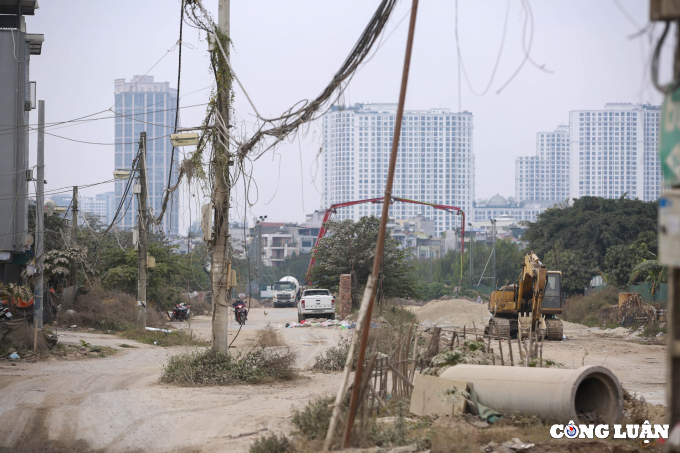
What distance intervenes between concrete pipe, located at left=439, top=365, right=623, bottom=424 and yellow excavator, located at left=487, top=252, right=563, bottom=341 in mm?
13548

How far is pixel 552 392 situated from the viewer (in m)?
8.26

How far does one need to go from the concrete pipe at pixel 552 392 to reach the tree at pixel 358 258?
101 feet

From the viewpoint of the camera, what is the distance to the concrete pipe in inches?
321

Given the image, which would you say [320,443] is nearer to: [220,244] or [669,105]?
[669,105]

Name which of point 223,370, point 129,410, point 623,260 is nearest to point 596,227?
point 623,260

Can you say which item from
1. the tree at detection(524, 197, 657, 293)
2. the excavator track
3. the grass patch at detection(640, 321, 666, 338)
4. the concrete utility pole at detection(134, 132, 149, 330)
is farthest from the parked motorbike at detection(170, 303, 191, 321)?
the tree at detection(524, 197, 657, 293)

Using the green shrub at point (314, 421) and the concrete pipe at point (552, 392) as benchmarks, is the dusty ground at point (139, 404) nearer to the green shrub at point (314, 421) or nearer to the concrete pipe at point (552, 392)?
the green shrub at point (314, 421)

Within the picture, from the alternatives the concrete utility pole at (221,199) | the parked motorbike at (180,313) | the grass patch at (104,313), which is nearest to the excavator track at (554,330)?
the concrete utility pole at (221,199)

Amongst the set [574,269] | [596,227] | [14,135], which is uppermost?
[14,135]

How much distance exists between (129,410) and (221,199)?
16.4 ft

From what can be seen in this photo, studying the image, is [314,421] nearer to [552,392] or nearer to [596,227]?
[552,392]

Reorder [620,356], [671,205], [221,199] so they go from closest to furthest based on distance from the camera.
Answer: [671,205] → [221,199] → [620,356]

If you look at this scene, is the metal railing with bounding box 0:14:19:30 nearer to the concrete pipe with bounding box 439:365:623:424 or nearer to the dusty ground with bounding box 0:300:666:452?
the dusty ground with bounding box 0:300:666:452

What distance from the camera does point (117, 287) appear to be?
119 feet
